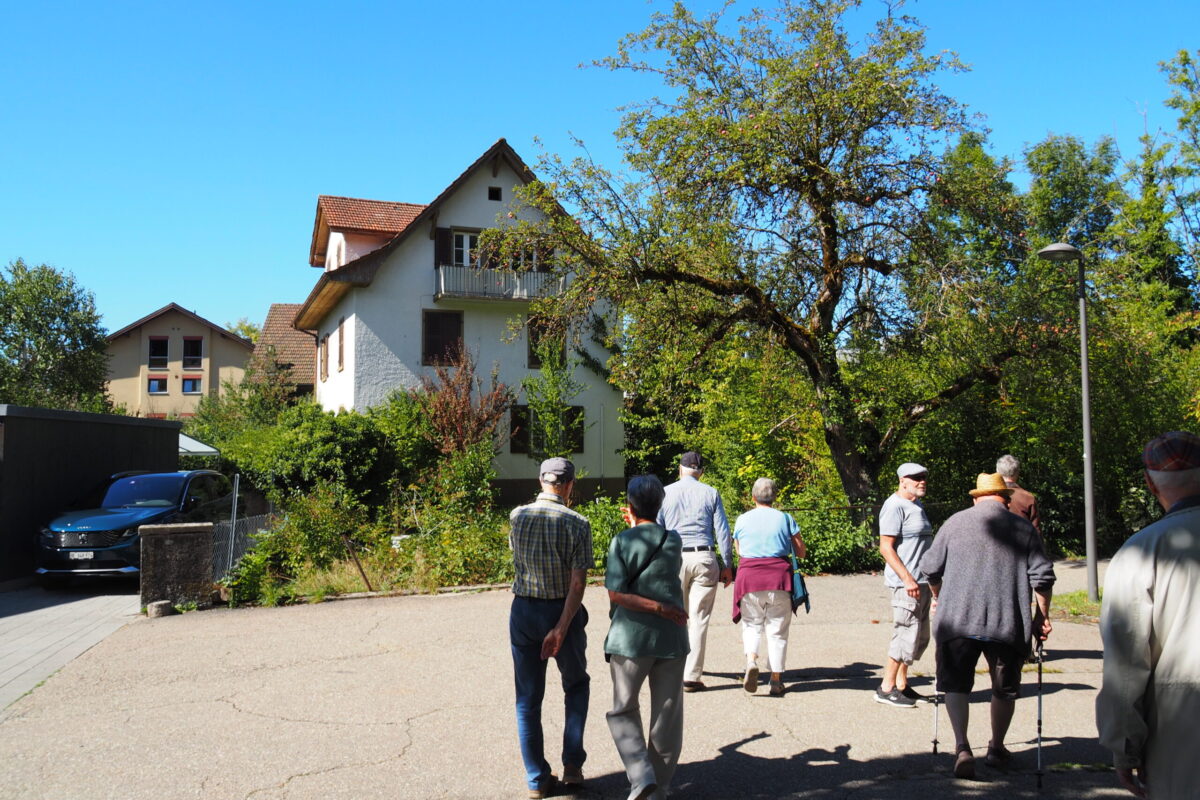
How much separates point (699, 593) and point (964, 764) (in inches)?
99.3

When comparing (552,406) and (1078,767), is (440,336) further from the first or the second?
(1078,767)

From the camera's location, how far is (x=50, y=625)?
1038cm

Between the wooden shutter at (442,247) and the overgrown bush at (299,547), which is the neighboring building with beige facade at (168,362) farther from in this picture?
the overgrown bush at (299,547)

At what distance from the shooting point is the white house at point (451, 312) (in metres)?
26.2

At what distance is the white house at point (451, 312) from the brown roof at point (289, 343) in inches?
403

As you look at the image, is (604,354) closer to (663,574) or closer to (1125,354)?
(1125,354)

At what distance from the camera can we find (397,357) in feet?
87.4

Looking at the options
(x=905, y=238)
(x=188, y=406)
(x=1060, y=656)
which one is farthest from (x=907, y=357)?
(x=188, y=406)

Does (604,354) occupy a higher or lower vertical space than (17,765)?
higher

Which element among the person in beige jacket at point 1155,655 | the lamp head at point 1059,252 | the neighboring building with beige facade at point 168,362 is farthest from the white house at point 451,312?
the neighboring building with beige facade at point 168,362

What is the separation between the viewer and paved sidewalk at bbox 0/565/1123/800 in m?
4.96

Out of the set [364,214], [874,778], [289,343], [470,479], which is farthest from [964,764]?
[289,343]

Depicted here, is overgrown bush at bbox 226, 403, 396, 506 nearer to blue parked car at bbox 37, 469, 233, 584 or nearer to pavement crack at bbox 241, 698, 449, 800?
blue parked car at bbox 37, 469, 233, 584

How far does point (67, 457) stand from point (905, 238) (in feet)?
47.9
